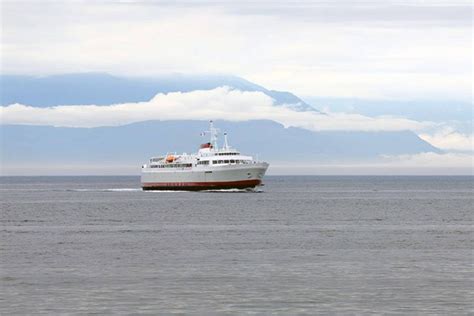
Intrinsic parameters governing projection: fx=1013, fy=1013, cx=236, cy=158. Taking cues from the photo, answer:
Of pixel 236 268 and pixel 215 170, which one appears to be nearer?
pixel 236 268

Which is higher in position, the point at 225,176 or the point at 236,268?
the point at 225,176

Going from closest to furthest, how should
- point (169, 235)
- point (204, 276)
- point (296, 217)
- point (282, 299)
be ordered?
point (282, 299), point (204, 276), point (169, 235), point (296, 217)

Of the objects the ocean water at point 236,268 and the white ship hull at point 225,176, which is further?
the white ship hull at point 225,176

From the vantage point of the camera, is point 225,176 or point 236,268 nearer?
point 236,268

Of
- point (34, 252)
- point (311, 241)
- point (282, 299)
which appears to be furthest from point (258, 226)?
point (282, 299)

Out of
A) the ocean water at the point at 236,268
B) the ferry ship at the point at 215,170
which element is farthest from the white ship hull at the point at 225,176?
the ocean water at the point at 236,268

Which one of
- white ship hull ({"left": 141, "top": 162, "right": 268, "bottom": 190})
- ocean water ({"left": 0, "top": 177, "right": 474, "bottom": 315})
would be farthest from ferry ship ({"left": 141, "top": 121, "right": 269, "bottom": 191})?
ocean water ({"left": 0, "top": 177, "right": 474, "bottom": 315})

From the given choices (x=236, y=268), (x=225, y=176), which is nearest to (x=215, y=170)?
(x=225, y=176)

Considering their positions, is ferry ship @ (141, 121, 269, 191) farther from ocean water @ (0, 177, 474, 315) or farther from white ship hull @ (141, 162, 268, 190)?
ocean water @ (0, 177, 474, 315)

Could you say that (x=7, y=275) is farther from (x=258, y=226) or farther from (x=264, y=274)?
(x=258, y=226)

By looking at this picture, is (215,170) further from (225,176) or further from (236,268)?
(236,268)

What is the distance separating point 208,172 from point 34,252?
124 meters

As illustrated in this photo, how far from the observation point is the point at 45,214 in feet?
354

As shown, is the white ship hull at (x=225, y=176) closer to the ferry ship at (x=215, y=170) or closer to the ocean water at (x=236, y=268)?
the ferry ship at (x=215, y=170)
